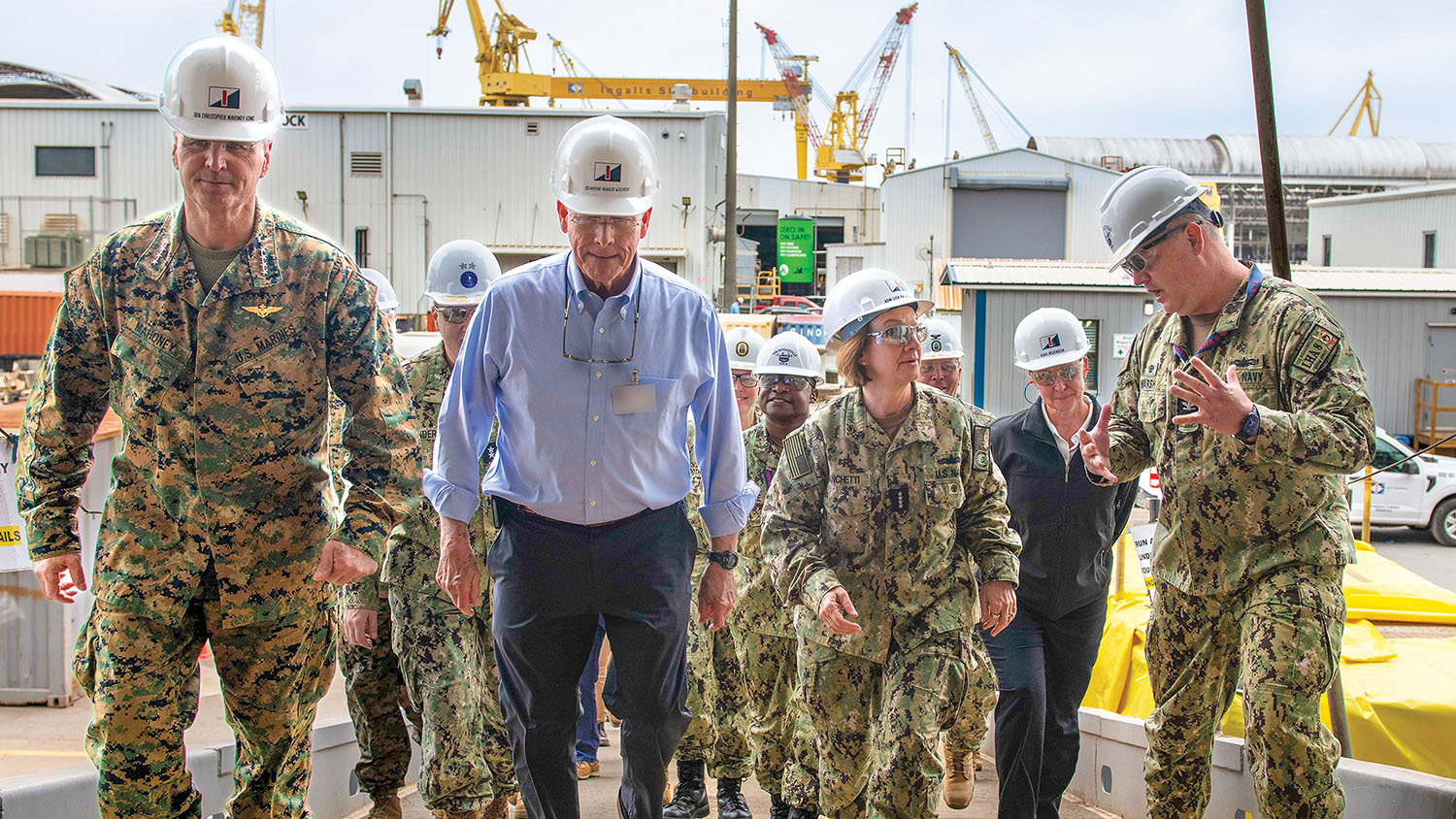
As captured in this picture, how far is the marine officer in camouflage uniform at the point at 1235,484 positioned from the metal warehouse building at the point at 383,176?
27.8 m

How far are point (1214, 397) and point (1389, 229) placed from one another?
1552 inches

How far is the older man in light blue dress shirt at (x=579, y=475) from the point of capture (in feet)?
11.1

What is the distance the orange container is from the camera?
2272cm

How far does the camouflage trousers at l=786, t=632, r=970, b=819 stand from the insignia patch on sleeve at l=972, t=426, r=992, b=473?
58 cm

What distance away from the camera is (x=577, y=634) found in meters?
3.46

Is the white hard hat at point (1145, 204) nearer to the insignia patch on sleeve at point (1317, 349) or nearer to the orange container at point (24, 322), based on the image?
the insignia patch on sleeve at point (1317, 349)

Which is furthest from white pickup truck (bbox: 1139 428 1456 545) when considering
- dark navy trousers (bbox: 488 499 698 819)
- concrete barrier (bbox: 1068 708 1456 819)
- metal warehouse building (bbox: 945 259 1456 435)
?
dark navy trousers (bbox: 488 499 698 819)

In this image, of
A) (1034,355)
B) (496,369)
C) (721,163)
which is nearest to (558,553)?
(496,369)

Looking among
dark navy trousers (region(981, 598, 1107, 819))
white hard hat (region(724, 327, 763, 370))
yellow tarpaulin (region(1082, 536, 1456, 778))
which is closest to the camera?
dark navy trousers (region(981, 598, 1107, 819))

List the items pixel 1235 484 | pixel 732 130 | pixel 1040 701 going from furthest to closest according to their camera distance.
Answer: pixel 732 130, pixel 1040 701, pixel 1235 484

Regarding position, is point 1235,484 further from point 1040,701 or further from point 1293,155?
point 1293,155

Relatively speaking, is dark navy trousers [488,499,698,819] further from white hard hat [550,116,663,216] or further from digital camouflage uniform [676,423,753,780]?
digital camouflage uniform [676,423,753,780]

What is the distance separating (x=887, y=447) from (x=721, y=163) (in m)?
32.4

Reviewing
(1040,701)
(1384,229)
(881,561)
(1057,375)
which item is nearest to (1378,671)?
(1040,701)
